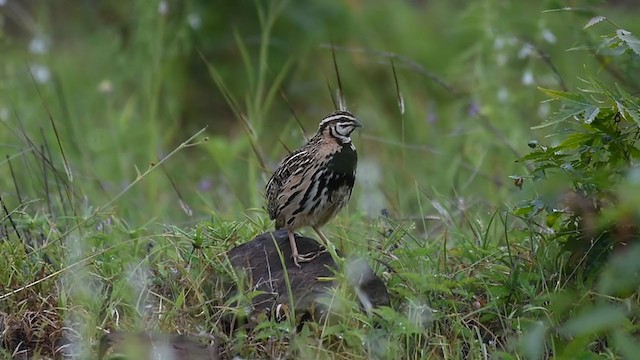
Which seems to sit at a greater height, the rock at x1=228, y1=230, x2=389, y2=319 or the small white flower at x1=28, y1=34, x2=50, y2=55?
the rock at x1=228, y1=230, x2=389, y2=319

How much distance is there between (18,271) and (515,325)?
202 centimetres

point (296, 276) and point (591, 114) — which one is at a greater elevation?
point (591, 114)

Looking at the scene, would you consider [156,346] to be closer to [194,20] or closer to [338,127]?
[338,127]

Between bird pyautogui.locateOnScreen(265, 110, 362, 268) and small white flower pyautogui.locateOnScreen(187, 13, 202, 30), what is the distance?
A: 14.1 feet

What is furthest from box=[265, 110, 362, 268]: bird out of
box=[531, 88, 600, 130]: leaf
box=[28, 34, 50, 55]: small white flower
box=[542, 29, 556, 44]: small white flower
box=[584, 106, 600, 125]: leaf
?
box=[28, 34, 50, 55]: small white flower

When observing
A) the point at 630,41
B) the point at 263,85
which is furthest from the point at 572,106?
the point at 263,85

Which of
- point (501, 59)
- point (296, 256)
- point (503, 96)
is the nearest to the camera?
point (296, 256)

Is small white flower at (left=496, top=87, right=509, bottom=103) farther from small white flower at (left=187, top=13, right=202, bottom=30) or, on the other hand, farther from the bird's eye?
the bird's eye

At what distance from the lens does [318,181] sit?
4.88 metres

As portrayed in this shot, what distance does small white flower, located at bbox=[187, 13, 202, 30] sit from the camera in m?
9.20

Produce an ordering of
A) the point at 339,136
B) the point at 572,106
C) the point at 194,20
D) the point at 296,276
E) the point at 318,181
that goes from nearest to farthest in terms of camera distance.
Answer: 1. the point at 572,106
2. the point at 296,276
3. the point at 318,181
4. the point at 339,136
5. the point at 194,20

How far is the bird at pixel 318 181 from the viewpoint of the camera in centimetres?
487

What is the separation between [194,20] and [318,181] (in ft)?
15.7

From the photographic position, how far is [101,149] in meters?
8.70
